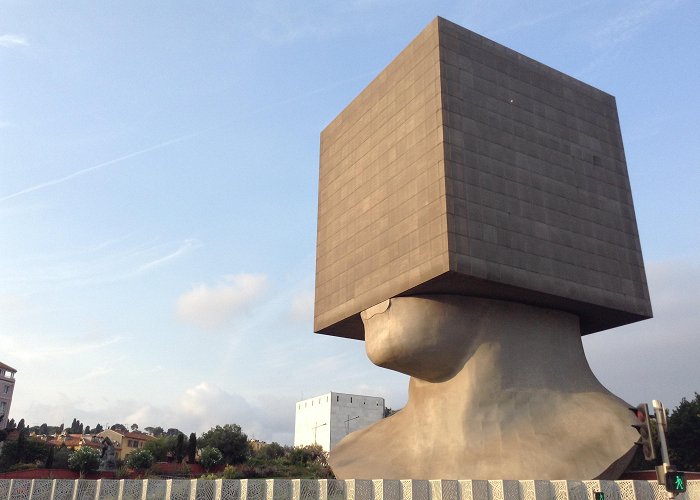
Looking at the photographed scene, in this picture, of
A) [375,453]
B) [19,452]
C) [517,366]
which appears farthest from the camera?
[19,452]

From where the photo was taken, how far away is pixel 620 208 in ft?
115

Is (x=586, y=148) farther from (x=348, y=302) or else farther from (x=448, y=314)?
(x=348, y=302)

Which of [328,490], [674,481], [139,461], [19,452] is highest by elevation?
[19,452]

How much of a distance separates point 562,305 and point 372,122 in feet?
48.0

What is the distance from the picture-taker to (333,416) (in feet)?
335

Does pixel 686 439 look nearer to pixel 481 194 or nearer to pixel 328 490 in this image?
pixel 481 194

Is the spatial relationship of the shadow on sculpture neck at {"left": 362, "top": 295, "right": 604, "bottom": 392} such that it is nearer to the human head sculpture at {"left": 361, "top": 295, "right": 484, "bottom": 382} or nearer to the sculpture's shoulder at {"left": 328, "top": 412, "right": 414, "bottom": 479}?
the human head sculpture at {"left": 361, "top": 295, "right": 484, "bottom": 382}

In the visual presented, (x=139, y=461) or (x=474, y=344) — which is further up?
(x=474, y=344)

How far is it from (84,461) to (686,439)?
42.1m

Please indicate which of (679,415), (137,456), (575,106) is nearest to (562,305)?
(575,106)

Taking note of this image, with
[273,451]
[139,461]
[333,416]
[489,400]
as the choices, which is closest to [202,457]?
[139,461]

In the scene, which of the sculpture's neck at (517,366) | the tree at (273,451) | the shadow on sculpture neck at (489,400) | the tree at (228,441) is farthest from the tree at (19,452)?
the sculpture's neck at (517,366)

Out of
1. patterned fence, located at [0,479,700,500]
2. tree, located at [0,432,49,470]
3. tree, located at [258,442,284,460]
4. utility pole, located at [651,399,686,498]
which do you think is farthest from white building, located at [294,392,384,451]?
utility pole, located at [651,399,686,498]

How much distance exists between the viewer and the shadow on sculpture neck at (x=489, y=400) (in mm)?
28078
